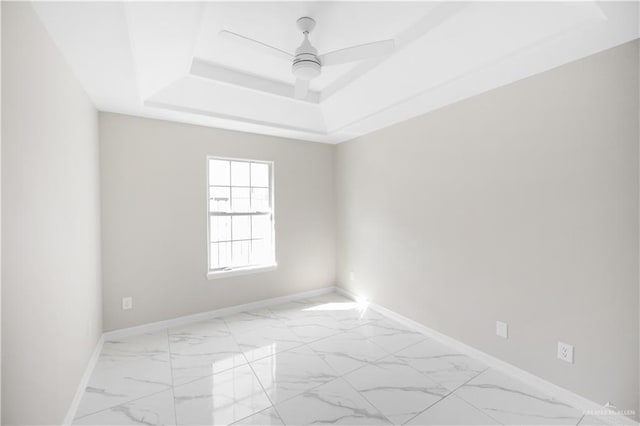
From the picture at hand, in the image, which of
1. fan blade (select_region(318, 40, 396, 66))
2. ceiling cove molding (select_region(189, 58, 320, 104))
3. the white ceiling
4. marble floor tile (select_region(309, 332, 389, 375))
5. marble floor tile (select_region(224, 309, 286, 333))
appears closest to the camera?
the white ceiling

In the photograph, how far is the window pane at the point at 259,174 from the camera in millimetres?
3881

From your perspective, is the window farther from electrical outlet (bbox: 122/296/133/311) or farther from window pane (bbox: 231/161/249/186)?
electrical outlet (bbox: 122/296/133/311)

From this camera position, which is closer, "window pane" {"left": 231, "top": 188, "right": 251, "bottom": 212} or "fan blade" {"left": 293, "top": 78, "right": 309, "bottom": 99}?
"fan blade" {"left": 293, "top": 78, "right": 309, "bottom": 99}

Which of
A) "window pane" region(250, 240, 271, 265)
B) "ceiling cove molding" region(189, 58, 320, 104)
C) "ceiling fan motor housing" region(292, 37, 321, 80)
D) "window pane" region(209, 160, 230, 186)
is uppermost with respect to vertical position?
"ceiling cove molding" region(189, 58, 320, 104)

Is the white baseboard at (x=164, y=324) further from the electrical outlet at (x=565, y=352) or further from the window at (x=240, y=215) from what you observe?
the electrical outlet at (x=565, y=352)

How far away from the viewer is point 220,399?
205cm

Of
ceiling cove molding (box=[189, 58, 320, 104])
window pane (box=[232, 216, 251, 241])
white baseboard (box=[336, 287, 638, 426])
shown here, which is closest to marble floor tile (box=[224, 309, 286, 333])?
window pane (box=[232, 216, 251, 241])

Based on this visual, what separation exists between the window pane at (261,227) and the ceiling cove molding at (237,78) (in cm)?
161

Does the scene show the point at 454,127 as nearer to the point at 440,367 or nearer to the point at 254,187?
the point at 440,367

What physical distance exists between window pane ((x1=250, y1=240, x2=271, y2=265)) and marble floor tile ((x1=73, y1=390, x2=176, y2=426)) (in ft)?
6.58

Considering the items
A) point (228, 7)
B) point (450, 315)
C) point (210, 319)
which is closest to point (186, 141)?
point (228, 7)

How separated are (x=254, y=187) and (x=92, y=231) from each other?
5.97ft

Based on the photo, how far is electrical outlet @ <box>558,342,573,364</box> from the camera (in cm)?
201

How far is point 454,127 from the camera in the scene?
A: 2.76 metres
